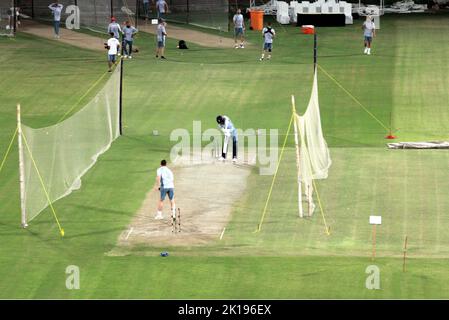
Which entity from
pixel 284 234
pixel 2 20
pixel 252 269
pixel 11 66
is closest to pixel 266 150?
pixel 284 234

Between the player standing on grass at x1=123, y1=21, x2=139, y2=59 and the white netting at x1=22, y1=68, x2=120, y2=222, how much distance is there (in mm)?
15907

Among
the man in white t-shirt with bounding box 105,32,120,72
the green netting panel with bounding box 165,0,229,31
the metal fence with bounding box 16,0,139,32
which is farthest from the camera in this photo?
the green netting panel with bounding box 165,0,229,31

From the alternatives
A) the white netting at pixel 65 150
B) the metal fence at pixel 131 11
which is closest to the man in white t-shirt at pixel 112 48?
the metal fence at pixel 131 11

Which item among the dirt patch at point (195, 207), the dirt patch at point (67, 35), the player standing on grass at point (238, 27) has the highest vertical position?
the player standing on grass at point (238, 27)

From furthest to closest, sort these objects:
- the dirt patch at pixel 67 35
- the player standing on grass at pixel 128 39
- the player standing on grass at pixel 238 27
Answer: the dirt patch at pixel 67 35
the player standing on grass at pixel 238 27
the player standing on grass at pixel 128 39

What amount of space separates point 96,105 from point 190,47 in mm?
24716

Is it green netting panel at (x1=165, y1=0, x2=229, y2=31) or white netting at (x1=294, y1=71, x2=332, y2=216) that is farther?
green netting panel at (x1=165, y1=0, x2=229, y2=31)

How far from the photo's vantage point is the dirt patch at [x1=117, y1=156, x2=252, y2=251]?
4103 cm

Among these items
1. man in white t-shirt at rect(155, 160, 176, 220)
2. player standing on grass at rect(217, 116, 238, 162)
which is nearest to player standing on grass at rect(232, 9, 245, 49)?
player standing on grass at rect(217, 116, 238, 162)

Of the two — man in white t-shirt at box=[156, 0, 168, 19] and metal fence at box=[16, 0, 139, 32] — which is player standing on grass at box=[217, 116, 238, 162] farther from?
man in white t-shirt at box=[156, 0, 168, 19]

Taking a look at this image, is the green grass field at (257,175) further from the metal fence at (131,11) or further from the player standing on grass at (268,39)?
the metal fence at (131,11)

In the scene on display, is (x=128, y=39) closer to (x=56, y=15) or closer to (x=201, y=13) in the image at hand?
(x=56, y=15)

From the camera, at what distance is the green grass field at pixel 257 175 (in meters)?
37.1

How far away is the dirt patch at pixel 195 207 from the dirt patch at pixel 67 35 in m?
28.1
